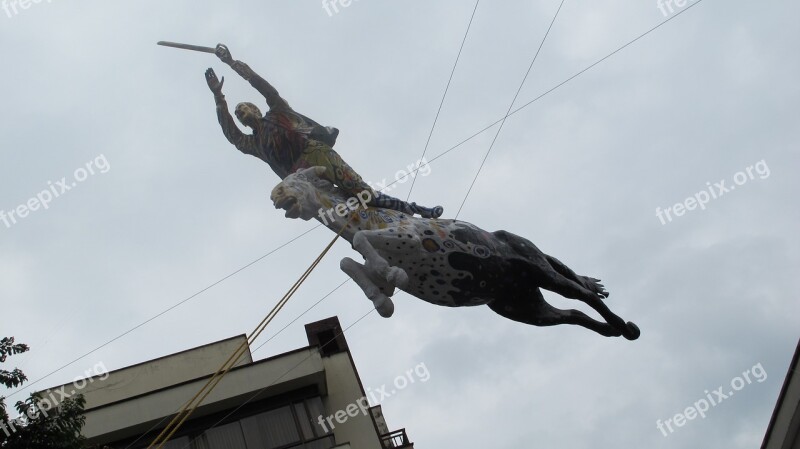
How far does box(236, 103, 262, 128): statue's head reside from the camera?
339 inches

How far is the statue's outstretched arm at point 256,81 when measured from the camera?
873 cm

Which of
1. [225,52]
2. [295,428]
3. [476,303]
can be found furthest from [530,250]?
[295,428]

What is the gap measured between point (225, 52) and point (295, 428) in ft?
29.0

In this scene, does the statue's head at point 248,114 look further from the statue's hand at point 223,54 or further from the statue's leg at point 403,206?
the statue's leg at point 403,206

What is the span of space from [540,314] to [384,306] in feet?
5.68

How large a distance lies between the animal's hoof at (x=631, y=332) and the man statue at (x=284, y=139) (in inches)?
83.2

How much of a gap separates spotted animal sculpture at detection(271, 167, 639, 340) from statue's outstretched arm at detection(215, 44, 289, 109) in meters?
1.02

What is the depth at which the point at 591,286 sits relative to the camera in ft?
29.0

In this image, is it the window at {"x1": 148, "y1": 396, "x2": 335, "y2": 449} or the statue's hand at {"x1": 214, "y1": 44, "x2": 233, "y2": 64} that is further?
the window at {"x1": 148, "y1": 396, "x2": 335, "y2": 449}

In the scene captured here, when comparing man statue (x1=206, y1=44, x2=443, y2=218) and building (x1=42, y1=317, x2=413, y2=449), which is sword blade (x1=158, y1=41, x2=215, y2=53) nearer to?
man statue (x1=206, y1=44, x2=443, y2=218)

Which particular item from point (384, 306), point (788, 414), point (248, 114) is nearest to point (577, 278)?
point (384, 306)

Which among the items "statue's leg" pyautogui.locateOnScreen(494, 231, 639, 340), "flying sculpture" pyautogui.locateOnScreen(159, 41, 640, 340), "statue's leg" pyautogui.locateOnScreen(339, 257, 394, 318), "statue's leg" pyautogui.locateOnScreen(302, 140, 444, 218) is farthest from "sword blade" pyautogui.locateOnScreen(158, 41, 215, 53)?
"statue's leg" pyautogui.locateOnScreen(494, 231, 639, 340)

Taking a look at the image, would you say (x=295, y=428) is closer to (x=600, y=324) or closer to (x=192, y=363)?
(x=192, y=363)

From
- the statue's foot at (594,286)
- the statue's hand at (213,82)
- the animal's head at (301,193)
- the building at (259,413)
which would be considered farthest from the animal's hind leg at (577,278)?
the building at (259,413)
